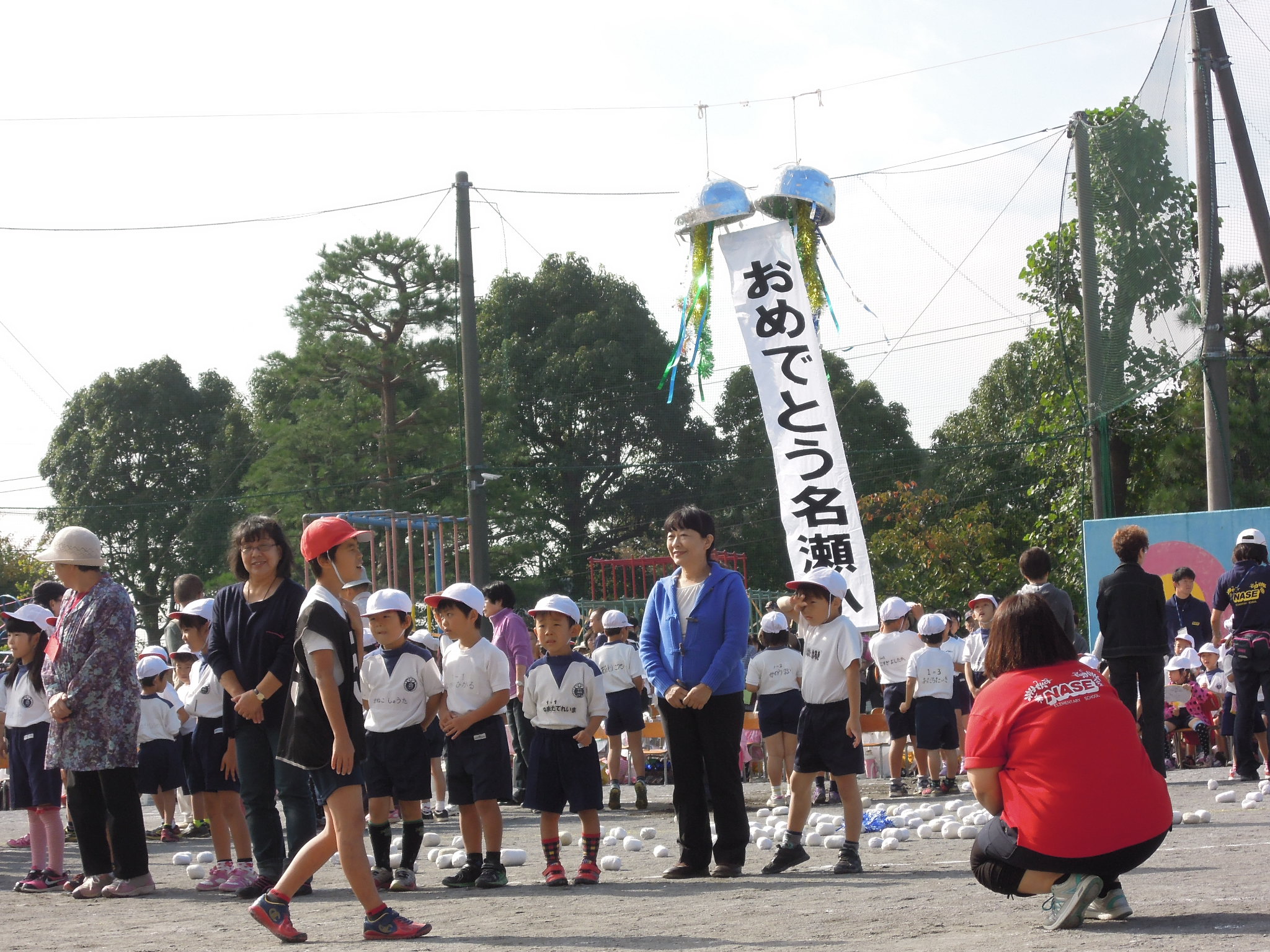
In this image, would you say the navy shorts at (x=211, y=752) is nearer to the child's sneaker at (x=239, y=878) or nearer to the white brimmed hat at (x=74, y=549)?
the child's sneaker at (x=239, y=878)

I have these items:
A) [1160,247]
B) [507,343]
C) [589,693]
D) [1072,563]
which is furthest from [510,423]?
[589,693]

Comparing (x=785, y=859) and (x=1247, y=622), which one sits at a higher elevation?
(x=1247, y=622)

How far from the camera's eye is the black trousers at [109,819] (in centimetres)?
705

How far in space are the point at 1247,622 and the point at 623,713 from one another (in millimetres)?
5276

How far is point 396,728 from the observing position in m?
7.41

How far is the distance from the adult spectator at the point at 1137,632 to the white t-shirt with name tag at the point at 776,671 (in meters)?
2.64

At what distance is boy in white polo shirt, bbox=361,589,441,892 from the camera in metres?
7.29

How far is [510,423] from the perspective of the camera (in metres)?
32.1

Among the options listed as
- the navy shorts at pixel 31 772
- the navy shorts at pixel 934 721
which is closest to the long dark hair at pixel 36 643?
the navy shorts at pixel 31 772

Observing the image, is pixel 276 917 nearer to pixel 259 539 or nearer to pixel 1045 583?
pixel 259 539

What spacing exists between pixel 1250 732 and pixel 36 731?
901 cm

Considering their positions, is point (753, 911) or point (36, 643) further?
point (36, 643)

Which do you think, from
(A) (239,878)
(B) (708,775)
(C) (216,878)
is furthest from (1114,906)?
(C) (216,878)

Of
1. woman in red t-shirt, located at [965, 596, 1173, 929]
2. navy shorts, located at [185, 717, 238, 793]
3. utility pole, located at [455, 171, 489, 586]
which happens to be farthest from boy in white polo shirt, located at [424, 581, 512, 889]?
utility pole, located at [455, 171, 489, 586]
